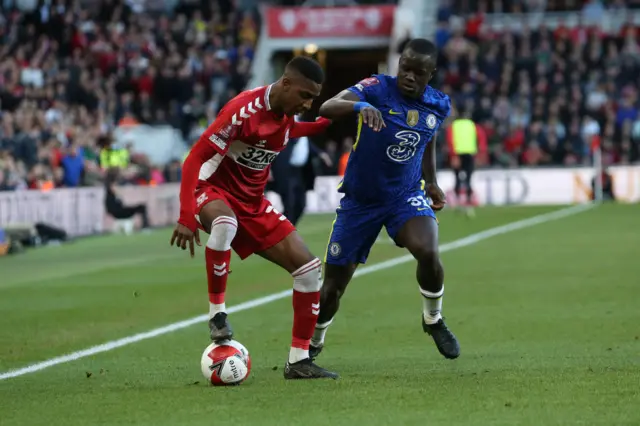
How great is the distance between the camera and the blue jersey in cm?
946

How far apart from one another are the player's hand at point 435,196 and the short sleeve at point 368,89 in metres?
0.89

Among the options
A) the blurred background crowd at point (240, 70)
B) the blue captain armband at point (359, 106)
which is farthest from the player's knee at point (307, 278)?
the blurred background crowd at point (240, 70)

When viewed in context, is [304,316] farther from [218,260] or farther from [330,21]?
[330,21]

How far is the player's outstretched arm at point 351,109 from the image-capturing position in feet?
26.8

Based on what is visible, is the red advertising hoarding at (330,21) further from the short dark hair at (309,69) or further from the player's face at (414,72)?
the short dark hair at (309,69)

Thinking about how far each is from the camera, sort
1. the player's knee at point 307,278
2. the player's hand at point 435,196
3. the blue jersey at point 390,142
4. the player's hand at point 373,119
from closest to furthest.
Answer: the player's hand at point 373,119 → the player's knee at point 307,278 → the blue jersey at point 390,142 → the player's hand at point 435,196

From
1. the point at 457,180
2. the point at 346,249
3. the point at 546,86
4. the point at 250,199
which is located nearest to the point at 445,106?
the point at 346,249

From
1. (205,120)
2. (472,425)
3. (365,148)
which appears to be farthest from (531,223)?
(472,425)

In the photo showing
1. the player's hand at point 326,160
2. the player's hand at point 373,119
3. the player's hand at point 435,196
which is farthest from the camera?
the player's hand at point 326,160

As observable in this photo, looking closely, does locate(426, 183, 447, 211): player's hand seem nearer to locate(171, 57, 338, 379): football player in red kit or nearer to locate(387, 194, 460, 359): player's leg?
locate(387, 194, 460, 359): player's leg

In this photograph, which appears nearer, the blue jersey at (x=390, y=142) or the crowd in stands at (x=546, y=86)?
the blue jersey at (x=390, y=142)

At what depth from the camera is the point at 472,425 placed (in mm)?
6617

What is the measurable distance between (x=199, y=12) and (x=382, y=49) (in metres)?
5.55

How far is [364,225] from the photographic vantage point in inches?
380
